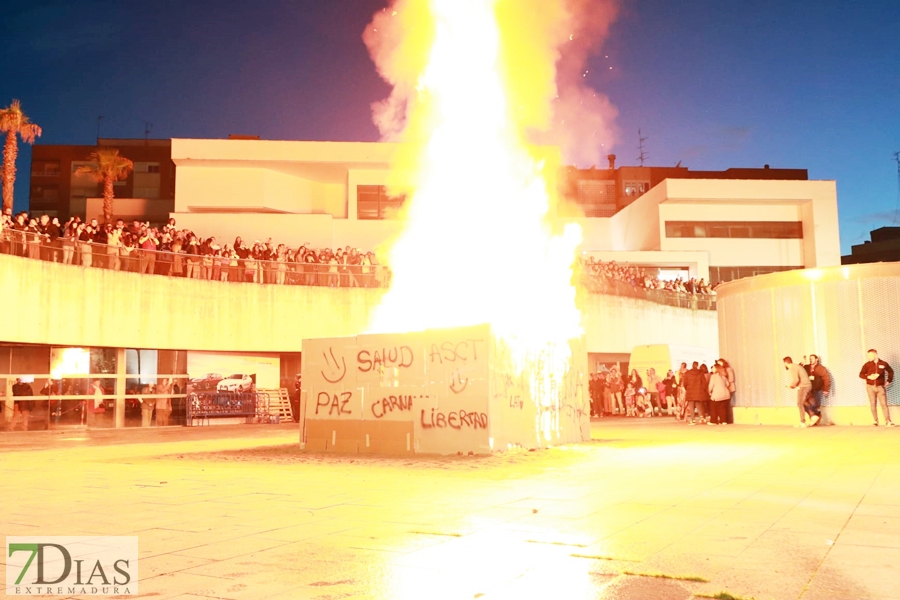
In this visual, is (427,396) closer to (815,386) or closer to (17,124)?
(815,386)

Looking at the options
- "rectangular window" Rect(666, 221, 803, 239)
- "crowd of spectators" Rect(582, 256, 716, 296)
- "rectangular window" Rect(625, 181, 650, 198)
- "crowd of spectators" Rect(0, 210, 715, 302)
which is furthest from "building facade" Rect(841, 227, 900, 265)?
"crowd of spectators" Rect(0, 210, 715, 302)

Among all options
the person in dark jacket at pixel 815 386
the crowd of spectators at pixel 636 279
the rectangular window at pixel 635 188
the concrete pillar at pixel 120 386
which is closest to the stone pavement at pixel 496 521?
the person in dark jacket at pixel 815 386

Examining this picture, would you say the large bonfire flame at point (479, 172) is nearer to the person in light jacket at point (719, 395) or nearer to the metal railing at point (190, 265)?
the person in light jacket at point (719, 395)

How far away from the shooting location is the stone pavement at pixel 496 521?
477cm

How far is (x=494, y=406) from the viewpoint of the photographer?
13164mm

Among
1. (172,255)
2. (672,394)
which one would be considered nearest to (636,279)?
(672,394)

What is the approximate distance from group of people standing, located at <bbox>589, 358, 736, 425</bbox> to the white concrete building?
14323 mm

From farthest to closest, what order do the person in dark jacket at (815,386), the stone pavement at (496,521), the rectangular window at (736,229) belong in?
the rectangular window at (736,229), the person in dark jacket at (815,386), the stone pavement at (496,521)

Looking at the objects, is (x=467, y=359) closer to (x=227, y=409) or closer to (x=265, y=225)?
(x=227, y=409)

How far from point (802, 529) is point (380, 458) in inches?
316

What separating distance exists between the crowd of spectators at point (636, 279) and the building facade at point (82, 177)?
1474 inches

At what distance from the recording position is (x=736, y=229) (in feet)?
157

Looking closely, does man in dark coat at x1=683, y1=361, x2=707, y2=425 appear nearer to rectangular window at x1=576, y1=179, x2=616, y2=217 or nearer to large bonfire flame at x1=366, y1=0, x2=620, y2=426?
large bonfire flame at x1=366, y1=0, x2=620, y2=426

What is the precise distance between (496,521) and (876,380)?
1399cm
